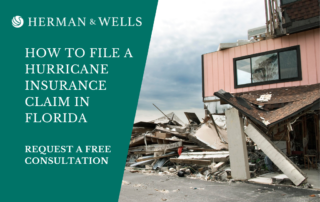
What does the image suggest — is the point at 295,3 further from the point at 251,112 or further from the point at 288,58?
the point at 251,112

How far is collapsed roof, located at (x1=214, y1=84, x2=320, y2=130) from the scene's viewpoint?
8477mm

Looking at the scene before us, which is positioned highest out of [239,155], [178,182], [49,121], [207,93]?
[207,93]

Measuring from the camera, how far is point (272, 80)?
11547 millimetres

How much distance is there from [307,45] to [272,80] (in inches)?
75.3

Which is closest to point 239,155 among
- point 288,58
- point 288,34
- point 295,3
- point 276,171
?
point 276,171

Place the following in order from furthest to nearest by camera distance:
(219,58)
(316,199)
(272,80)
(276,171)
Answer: (219,58), (272,80), (276,171), (316,199)

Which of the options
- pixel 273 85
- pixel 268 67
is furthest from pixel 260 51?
pixel 273 85

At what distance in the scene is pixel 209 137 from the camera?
41.9 feet

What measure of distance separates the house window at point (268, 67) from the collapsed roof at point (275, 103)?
0.68 metres

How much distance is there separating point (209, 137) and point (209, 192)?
220 inches

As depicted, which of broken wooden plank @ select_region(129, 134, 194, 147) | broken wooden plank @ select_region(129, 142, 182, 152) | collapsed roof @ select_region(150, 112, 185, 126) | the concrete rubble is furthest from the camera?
collapsed roof @ select_region(150, 112, 185, 126)

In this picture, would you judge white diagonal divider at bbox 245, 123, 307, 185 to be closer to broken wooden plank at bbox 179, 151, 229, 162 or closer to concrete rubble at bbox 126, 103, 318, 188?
concrete rubble at bbox 126, 103, 318, 188

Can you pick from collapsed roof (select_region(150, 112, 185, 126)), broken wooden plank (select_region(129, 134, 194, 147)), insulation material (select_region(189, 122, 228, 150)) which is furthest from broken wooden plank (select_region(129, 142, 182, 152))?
collapsed roof (select_region(150, 112, 185, 126))

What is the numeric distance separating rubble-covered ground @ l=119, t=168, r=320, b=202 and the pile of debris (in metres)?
1.17
